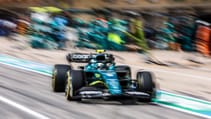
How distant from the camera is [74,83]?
10875 millimetres

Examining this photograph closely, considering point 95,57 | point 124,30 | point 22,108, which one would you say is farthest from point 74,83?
point 124,30

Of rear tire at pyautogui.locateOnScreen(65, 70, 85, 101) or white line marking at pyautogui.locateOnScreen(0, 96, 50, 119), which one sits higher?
rear tire at pyautogui.locateOnScreen(65, 70, 85, 101)

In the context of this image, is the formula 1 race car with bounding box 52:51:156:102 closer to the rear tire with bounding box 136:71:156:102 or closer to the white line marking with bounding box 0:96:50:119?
the rear tire with bounding box 136:71:156:102

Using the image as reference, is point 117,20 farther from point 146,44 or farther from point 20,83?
point 20,83

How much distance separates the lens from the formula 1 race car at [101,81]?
10.6 metres

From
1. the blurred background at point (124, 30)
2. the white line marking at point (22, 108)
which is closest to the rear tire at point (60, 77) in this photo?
the white line marking at point (22, 108)

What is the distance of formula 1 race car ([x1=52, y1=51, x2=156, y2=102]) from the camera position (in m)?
10.6

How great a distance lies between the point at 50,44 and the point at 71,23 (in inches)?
119

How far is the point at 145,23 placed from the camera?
111 feet

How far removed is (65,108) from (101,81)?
146 centimetres

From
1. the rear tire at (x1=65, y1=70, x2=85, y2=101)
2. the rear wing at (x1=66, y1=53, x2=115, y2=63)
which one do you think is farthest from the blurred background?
the rear tire at (x1=65, y1=70, x2=85, y2=101)

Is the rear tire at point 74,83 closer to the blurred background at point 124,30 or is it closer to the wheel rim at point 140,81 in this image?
the wheel rim at point 140,81

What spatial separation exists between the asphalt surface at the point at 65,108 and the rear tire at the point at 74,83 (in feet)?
0.53

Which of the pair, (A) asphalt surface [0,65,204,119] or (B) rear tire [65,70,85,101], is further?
(B) rear tire [65,70,85,101]
